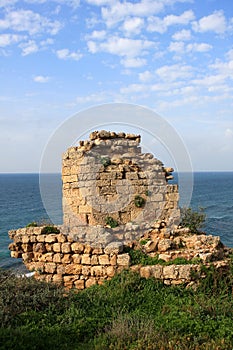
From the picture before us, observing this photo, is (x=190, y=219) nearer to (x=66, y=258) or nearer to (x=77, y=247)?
(x=77, y=247)

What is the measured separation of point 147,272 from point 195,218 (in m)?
4.44

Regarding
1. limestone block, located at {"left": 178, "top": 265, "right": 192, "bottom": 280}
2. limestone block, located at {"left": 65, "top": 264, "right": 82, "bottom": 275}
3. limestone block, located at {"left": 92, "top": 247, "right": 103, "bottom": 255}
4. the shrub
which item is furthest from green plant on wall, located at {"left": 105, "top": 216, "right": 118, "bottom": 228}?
limestone block, located at {"left": 178, "top": 265, "right": 192, "bottom": 280}

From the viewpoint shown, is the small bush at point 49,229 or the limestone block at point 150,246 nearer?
the limestone block at point 150,246

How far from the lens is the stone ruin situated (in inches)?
394

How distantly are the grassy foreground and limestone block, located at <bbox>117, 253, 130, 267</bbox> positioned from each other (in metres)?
0.43

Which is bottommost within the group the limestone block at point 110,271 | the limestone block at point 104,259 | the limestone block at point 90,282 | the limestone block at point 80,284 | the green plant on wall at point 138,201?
the limestone block at point 80,284

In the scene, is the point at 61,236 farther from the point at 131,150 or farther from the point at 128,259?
the point at 131,150

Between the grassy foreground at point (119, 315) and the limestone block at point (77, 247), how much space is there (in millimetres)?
1289

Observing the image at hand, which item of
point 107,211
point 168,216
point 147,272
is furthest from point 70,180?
point 147,272

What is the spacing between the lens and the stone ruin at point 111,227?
10000 millimetres

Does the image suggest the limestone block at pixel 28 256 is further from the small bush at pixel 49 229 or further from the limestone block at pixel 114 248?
the limestone block at pixel 114 248

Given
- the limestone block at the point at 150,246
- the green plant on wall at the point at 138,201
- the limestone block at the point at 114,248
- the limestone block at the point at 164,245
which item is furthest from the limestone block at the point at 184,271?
the green plant on wall at the point at 138,201

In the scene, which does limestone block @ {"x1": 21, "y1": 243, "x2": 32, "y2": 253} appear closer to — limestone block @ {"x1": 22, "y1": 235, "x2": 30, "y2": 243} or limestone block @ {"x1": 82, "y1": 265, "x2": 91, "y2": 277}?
limestone block @ {"x1": 22, "y1": 235, "x2": 30, "y2": 243}

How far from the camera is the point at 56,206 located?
15.8 meters
